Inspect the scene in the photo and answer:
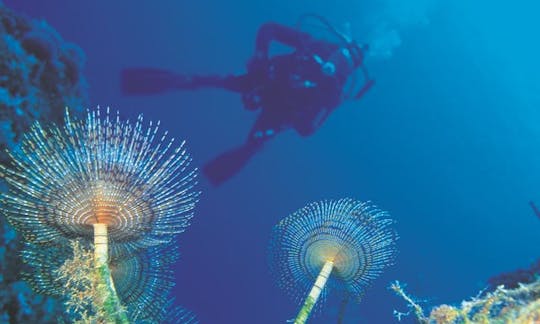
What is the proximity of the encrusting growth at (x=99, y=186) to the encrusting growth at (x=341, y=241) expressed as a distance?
2.71 ft

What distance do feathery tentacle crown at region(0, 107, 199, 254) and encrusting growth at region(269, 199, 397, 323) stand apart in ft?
2.69

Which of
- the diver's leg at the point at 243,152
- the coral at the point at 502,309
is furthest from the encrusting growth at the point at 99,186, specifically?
the diver's leg at the point at 243,152

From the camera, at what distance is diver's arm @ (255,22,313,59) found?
945cm

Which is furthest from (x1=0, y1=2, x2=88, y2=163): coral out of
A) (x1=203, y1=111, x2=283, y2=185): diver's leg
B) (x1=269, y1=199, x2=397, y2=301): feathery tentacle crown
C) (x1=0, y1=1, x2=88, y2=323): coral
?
(x1=203, y1=111, x2=283, y2=185): diver's leg

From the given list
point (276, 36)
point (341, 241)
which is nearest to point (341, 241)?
point (341, 241)

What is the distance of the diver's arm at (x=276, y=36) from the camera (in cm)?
945

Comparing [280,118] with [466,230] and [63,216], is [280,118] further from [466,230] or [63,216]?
[466,230]

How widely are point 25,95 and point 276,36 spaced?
6038 millimetres

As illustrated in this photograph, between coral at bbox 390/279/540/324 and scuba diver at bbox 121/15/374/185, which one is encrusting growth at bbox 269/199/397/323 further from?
scuba diver at bbox 121/15/374/185

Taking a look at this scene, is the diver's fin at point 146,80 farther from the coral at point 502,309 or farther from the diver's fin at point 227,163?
the coral at point 502,309

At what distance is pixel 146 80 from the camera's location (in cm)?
1290

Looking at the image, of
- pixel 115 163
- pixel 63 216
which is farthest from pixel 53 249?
pixel 115 163

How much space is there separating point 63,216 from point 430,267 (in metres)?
29.7

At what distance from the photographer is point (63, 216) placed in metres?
2.26
